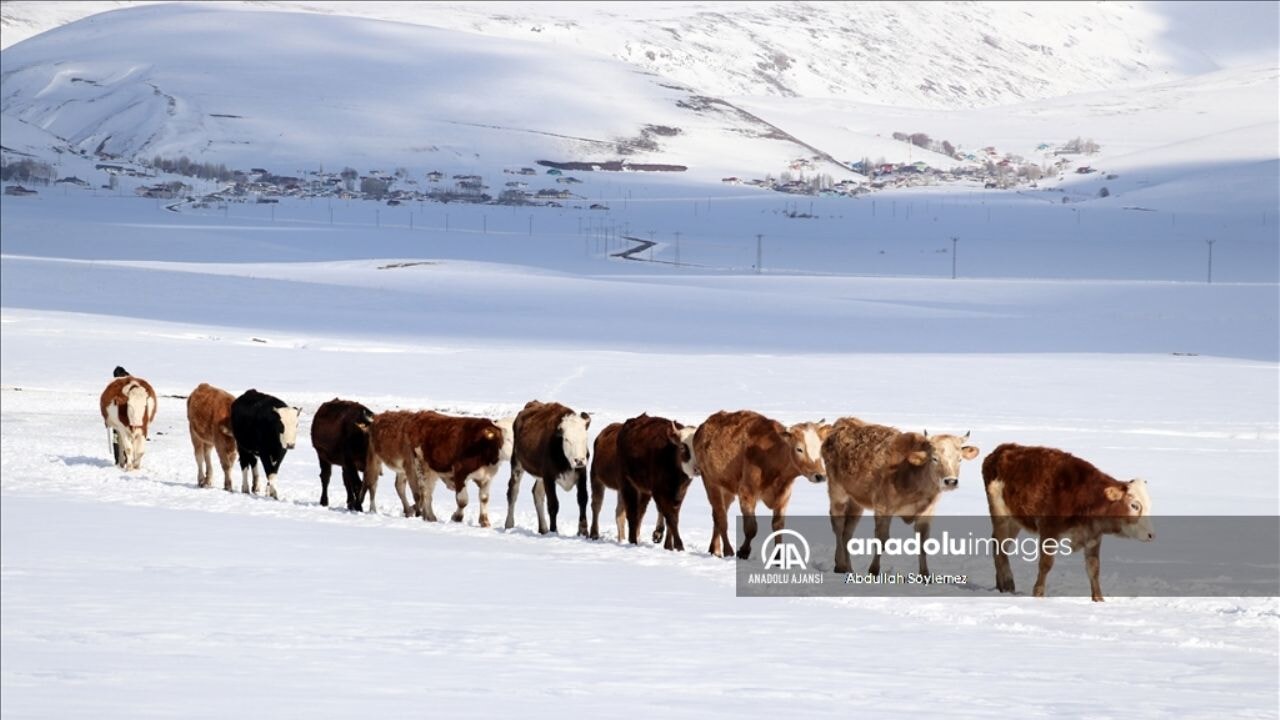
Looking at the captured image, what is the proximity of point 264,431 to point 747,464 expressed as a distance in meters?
7.09

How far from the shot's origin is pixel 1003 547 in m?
13.1

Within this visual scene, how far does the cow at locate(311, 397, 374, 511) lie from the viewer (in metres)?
18.4

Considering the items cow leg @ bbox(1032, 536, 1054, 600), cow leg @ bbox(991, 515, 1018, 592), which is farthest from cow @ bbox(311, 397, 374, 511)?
cow leg @ bbox(1032, 536, 1054, 600)

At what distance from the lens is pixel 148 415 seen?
21.6 m

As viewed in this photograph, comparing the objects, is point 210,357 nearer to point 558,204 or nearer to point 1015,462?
point 1015,462

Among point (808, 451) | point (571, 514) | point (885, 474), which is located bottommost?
point (571, 514)

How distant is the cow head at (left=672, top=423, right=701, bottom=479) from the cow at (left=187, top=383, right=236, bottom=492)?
6973mm

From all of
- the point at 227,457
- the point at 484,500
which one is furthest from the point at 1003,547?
the point at 227,457

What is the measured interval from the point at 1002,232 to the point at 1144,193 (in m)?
39.0

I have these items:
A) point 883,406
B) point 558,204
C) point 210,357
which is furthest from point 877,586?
point 558,204

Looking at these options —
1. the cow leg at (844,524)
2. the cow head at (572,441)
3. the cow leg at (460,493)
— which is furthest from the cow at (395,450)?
the cow leg at (844,524)

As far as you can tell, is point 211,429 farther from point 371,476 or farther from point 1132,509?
point 1132,509

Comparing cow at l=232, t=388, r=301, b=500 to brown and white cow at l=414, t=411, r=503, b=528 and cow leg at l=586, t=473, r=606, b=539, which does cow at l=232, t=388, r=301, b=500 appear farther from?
cow leg at l=586, t=473, r=606, b=539

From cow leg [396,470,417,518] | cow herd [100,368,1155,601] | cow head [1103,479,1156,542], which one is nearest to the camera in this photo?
cow head [1103,479,1156,542]
